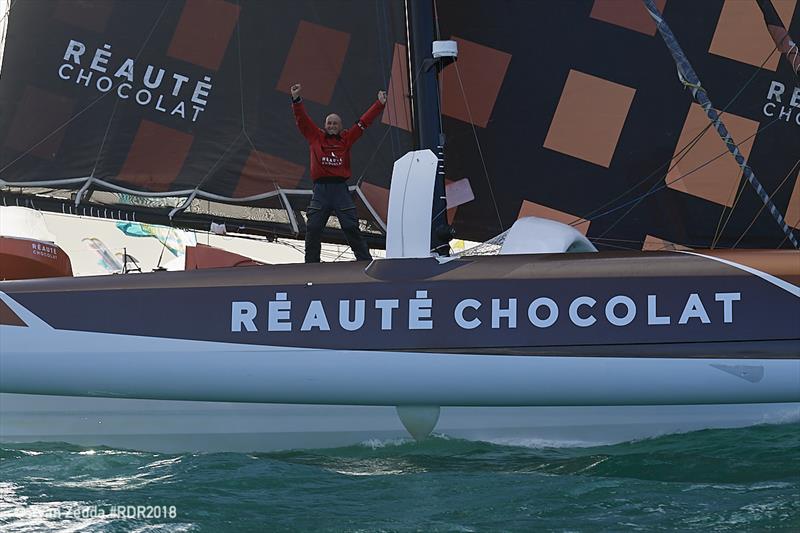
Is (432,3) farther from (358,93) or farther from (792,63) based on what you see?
(792,63)

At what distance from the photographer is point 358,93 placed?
6.16m

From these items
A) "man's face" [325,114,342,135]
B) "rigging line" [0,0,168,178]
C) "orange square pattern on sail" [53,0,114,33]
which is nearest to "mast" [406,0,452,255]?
"man's face" [325,114,342,135]

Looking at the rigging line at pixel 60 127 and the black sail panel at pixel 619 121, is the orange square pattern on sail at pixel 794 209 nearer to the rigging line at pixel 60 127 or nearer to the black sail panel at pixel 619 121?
the black sail panel at pixel 619 121

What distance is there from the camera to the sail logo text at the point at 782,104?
596 centimetres

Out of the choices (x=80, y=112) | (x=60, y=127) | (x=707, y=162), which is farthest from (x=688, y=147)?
(x=60, y=127)

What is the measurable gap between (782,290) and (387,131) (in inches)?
100

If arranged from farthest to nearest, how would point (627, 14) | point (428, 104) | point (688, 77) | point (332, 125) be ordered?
point (627, 14)
point (332, 125)
point (428, 104)
point (688, 77)

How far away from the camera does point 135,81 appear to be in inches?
246

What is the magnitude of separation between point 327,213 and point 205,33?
1.44m

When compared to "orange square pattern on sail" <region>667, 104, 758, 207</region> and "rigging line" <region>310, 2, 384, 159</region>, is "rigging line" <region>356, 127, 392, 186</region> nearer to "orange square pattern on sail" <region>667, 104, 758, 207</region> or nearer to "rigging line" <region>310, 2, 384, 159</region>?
"rigging line" <region>310, 2, 384, 159</region>

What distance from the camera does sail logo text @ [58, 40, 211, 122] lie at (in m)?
6.23

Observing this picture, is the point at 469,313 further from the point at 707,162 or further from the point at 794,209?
the point at 794,209

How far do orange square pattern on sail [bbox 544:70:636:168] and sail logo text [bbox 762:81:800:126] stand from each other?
70 cm

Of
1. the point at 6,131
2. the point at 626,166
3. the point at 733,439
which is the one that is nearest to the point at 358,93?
the point at 626,166
